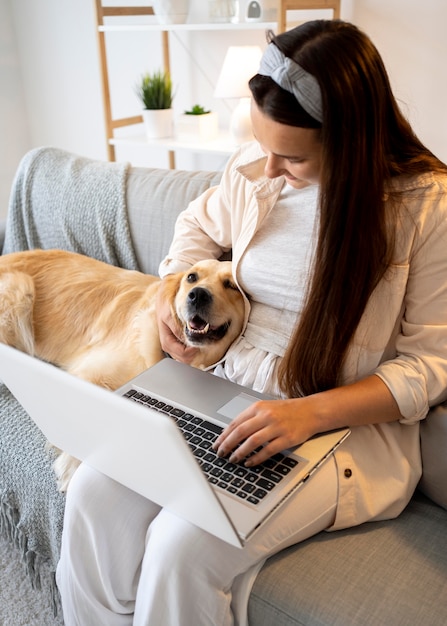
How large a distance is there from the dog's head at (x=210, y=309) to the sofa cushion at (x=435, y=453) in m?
0.44

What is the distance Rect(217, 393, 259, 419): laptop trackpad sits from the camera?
3.74 feet

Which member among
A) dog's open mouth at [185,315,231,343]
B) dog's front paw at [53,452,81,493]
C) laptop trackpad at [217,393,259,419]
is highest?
dog's open mouth at [185,315,231,343]

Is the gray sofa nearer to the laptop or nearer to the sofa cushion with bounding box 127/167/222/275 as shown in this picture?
the sofa cushion with bounding box 127/167/222/275

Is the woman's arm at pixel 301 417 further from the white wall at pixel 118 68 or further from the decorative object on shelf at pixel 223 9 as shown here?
the decorative object on shelf at pixel 223 9

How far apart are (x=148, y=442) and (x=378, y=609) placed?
477mm

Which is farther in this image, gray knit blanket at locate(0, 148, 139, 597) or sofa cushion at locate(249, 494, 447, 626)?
gray knit blanket at locate(0, 148, 139, 597)

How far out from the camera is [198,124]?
279cm

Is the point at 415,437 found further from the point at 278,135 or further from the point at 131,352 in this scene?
the point at 131,352

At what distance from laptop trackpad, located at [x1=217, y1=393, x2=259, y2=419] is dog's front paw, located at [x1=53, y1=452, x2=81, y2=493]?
0.39m

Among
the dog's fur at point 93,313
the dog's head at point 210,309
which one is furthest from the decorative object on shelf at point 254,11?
the dog's head at point 210,309

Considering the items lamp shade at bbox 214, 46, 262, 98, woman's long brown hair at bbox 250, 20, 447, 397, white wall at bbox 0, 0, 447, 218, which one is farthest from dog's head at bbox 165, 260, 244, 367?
white wall at bbox 0, 0, 447, 218

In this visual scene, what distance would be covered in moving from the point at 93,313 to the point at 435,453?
1.07 meters

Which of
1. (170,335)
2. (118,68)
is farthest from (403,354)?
(118,68)

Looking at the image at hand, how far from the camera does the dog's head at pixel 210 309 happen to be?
4.34 feet
